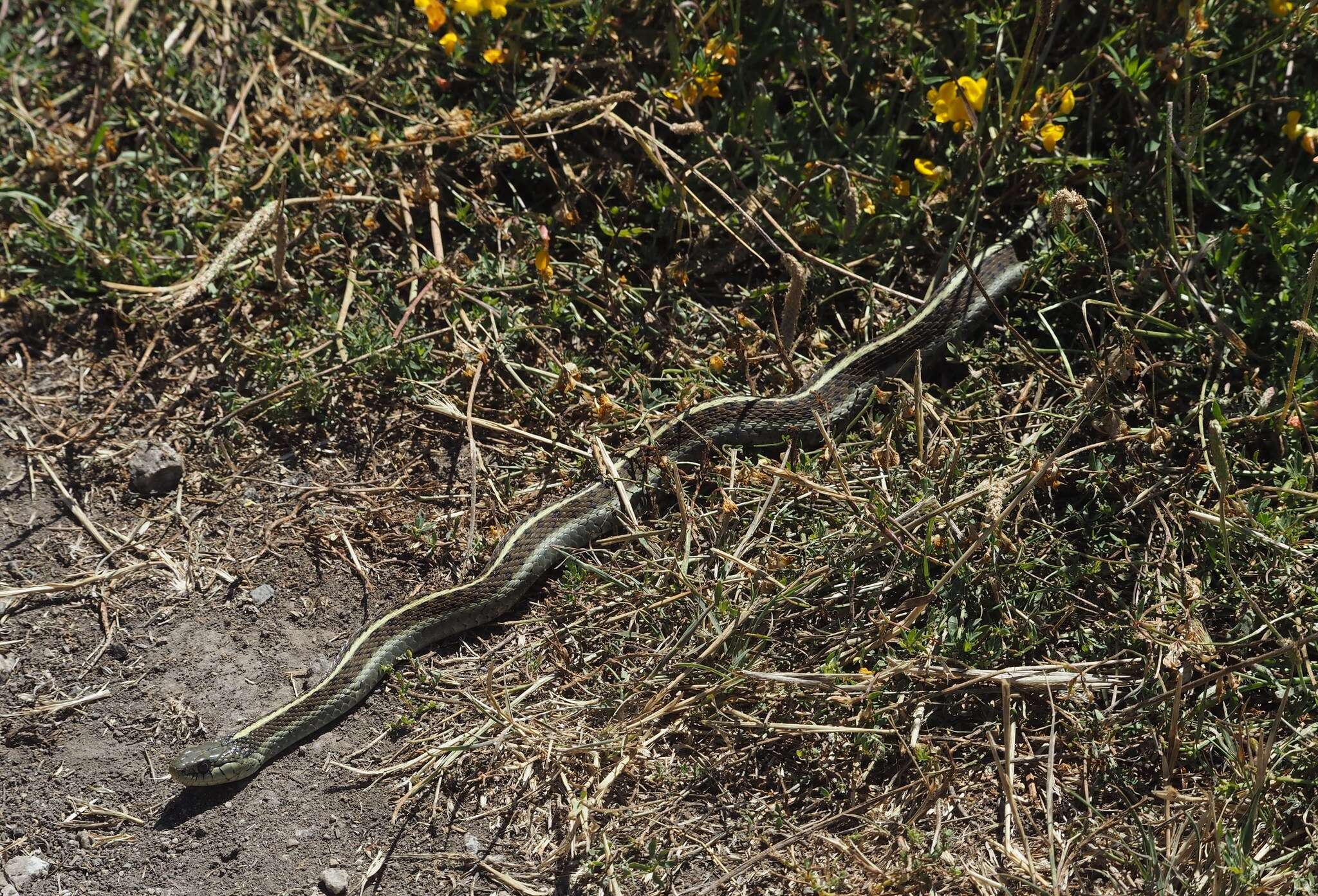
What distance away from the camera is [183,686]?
5.16 meters

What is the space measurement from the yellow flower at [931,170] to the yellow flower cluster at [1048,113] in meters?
0.46

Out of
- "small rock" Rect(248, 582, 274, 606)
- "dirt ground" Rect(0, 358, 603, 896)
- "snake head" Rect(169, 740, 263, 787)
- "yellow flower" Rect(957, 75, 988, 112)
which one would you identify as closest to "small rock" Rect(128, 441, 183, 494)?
"dirt ground" Rect(0, 358, 603, 896)

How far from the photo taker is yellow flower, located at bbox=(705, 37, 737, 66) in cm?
611

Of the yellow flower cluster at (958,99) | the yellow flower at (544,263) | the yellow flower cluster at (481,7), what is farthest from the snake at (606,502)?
the yellow flower cluster at (481,7)

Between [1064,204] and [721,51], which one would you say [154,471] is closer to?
[721,51]

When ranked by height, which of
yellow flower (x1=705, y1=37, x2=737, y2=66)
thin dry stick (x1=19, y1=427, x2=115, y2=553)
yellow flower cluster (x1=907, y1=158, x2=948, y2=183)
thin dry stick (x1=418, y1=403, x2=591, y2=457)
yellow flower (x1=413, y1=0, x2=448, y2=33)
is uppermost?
yellow flower (x1=413, y1=0, x2=448, y2=33)

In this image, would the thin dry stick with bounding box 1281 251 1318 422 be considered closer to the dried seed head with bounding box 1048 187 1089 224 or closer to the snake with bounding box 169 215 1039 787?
the dried seed head with bounding box 1048 187 1089 224

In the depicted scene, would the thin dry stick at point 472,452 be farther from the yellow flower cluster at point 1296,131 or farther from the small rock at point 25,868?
the yellow flower cluster at point 1296,131

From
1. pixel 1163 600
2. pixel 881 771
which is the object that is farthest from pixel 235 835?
pixel 1163 600

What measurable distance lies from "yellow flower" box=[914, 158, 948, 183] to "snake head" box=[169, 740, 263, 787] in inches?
176

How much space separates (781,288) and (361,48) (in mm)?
3176

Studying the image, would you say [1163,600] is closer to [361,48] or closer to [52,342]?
[361,48]

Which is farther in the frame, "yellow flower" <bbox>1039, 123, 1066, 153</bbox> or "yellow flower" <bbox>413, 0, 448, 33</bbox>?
"yellow flower" <bbox>413, 0, 448, 33</bbox>

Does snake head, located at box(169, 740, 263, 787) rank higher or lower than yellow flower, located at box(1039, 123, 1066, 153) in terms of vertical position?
lower
